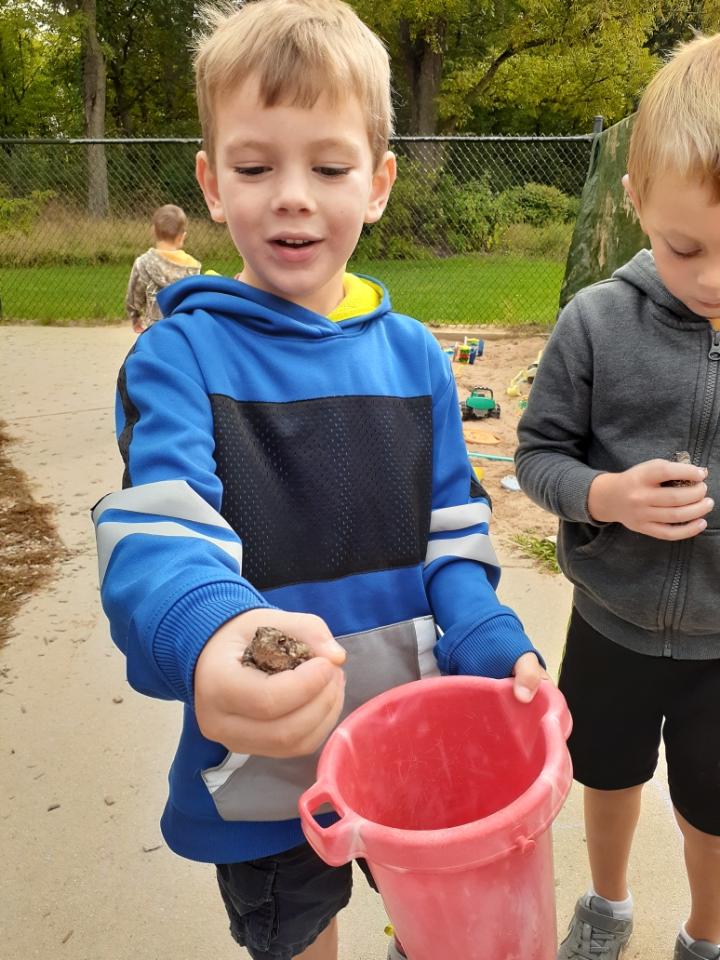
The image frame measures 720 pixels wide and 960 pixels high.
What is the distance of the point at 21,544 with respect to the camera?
391 centimetres

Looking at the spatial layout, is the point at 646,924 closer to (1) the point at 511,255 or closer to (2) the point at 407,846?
(2) the point at 407,846

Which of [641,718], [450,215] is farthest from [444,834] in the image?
[450,215]

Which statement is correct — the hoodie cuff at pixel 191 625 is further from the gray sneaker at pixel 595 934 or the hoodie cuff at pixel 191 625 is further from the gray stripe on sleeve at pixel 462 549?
the gray sneaker at pixel 595 934

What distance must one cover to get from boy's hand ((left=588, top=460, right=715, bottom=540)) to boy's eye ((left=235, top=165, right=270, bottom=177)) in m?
0.73

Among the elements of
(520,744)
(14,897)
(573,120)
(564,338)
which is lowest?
(14,897)

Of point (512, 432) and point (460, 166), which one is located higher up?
point (460, 166)

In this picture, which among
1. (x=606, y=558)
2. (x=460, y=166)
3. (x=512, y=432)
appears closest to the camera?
(x=606, y=558)

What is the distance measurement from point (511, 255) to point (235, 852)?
12.0 meters

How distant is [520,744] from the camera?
1.16 m

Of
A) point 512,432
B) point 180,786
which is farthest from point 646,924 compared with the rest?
point 512,432

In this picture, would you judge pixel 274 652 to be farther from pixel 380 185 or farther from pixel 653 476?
pixel 380 185

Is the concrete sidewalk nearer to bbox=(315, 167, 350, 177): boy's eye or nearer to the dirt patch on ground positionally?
the dirt patch on ground

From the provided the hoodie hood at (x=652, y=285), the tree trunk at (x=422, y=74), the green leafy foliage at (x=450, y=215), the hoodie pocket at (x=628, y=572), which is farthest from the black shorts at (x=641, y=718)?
the tree trunk at (x=422, y=74)

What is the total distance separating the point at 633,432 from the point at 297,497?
2.11 ft
